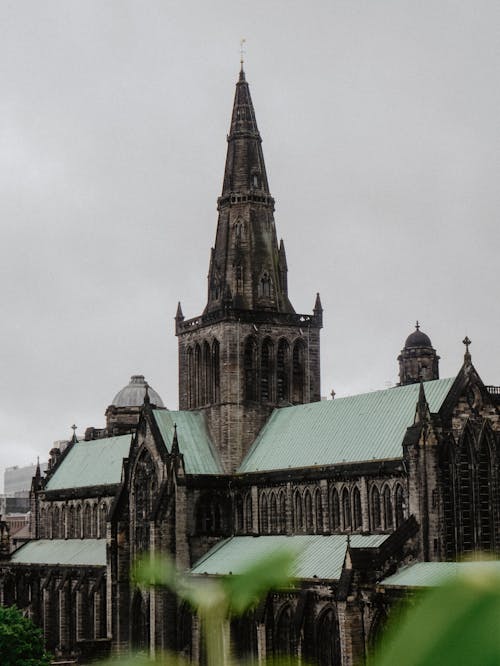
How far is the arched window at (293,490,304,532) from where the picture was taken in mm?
61562

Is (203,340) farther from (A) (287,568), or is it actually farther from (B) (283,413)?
(A) (287,568)

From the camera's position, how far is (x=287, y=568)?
3643 mm

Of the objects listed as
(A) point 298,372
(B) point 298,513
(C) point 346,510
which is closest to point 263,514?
(B) point 298,513

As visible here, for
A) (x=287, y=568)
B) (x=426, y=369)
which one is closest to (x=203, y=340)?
(x=426, y=369)

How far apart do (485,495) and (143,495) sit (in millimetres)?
24103

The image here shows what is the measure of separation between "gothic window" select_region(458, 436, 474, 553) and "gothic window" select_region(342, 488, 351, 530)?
23.2ft

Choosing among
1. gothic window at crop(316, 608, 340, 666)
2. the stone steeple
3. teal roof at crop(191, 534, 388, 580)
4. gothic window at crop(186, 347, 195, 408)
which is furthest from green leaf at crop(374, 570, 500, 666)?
gothic window at crop(186, 347, 195, 408)

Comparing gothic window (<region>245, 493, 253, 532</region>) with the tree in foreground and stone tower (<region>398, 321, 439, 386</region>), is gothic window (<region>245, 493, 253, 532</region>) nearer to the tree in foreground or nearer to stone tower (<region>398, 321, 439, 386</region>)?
the tree in foreground

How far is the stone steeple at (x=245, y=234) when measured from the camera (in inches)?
2842

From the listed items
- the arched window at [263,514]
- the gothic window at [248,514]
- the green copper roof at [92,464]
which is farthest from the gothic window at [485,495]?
the green copper roof at [92,464]

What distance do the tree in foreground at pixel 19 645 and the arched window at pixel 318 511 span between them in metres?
16.3

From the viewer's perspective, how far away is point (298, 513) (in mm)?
61969

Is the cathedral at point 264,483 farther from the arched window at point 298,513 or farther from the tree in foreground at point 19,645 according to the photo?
the tree in foreground at point 19,645

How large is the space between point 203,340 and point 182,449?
7.94 meters
